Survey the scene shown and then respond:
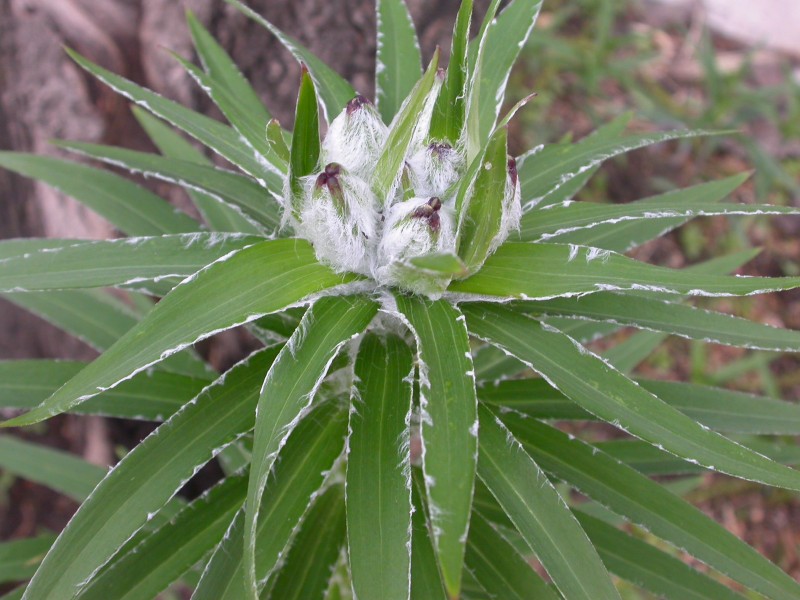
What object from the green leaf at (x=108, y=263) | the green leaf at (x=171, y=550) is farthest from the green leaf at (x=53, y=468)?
the green leaf at (x=108, y=263)

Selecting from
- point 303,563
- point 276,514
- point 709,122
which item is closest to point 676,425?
point 276,514

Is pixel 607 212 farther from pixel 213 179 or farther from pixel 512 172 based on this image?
pixel 213 179

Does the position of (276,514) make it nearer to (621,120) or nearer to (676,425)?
(676,425)

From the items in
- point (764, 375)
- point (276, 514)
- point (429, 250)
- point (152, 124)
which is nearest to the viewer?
point (429, 250)

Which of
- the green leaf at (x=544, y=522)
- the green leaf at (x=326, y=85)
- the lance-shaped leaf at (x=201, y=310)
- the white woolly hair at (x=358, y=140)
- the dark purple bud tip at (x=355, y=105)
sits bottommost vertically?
the green leaf at (x=544, y=522)

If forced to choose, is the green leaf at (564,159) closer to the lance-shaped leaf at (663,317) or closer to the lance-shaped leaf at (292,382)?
the lance-shaped leaf at (663,317)

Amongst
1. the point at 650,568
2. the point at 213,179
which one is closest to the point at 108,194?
the point at 213,179
